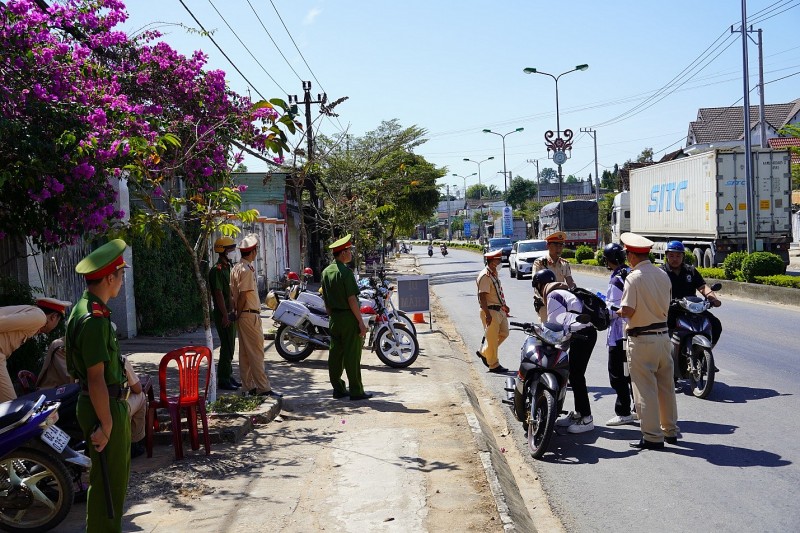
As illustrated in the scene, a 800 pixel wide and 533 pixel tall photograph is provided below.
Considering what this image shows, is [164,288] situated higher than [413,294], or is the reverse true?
[164,288]

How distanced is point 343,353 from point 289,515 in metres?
3.83

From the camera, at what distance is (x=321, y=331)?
488 inches

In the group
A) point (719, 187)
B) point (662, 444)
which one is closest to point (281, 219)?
point (719, 187)

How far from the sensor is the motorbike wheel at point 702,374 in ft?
27.4

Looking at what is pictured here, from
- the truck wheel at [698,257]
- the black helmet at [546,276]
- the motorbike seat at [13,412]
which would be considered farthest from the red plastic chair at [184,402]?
the truck wheel at [698,257]

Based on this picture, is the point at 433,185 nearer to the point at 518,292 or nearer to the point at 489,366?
the point at 518,292

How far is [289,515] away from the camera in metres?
5.21

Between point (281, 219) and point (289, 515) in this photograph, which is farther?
point (281, 219)

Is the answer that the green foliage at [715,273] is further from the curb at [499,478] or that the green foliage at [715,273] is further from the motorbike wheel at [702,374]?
the curb at [499,478]

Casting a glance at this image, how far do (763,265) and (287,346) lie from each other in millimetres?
13489

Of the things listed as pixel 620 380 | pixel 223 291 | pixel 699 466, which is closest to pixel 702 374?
pixel 620 380

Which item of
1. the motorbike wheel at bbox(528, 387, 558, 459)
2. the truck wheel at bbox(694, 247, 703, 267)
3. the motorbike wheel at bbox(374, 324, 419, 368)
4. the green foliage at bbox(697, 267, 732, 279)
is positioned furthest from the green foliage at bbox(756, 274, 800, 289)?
the motorbike wheel at bbox(528, 387, 558, 459)

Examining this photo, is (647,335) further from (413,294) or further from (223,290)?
(413,294)

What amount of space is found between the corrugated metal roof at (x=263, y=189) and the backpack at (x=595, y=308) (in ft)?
79.8
